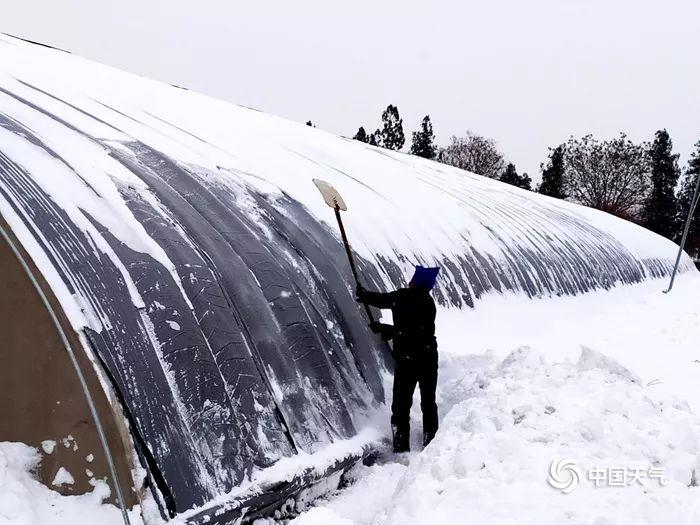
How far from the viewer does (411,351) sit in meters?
4.16

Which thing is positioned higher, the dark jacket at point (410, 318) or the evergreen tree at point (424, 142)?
the evergreen tree at point (424, 142)

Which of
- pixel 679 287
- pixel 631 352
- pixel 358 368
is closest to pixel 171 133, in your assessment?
pixel 358 368

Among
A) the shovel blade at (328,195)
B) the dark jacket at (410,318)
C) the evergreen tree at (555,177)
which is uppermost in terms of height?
the evergreen tree at (555,177)

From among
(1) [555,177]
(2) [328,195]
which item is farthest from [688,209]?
(2) [328,195]

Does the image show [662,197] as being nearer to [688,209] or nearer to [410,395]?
[688,209]

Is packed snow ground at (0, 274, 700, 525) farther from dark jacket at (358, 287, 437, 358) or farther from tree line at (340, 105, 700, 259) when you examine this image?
tree line at (340, 105, 700, 259)

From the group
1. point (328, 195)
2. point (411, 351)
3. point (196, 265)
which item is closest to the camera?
point (196, 265)

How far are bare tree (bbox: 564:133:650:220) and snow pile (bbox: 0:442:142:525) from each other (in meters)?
43.0

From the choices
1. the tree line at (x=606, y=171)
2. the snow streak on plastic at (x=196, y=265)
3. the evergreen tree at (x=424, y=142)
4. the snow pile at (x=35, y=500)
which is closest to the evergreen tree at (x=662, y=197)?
the tree line at (x=606, y=171)

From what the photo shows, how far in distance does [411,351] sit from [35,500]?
8.04ft

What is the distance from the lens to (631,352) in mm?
7500

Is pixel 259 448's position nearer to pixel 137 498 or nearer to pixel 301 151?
pixel 137 498

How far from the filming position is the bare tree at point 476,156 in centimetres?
4553

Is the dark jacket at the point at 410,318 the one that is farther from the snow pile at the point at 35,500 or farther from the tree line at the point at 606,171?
the tree line at the point at 606,171
